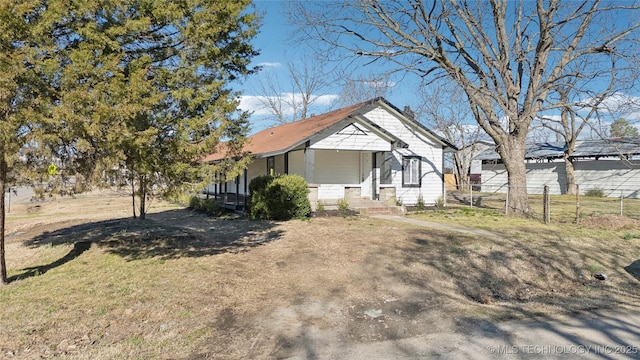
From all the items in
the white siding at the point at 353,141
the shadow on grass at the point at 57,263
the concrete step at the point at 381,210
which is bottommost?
the shadow on grass at the point at 57,263

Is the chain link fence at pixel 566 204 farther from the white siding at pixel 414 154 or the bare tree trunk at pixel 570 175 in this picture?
the white siding at pixel 414 154

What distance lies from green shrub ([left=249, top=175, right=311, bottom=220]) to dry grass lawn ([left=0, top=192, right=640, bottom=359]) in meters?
2.32

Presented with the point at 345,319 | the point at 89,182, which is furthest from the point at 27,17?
the point at 345,319

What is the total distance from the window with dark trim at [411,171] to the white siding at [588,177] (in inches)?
370

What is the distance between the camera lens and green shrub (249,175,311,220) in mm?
13984

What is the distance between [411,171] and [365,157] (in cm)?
235

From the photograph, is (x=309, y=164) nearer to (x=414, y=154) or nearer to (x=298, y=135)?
(x=298, y=135)

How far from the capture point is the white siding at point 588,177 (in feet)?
91.7

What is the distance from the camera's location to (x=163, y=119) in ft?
22.6

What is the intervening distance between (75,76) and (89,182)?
1.64m

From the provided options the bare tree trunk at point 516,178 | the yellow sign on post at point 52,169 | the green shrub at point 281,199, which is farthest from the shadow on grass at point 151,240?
the bare tree trunk at point 516,178

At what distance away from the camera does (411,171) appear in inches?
771

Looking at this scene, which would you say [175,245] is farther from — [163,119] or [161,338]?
[161,338]

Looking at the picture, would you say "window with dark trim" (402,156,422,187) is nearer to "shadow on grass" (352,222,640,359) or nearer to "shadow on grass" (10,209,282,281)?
"shadow on grass" (352,222,640,359)
